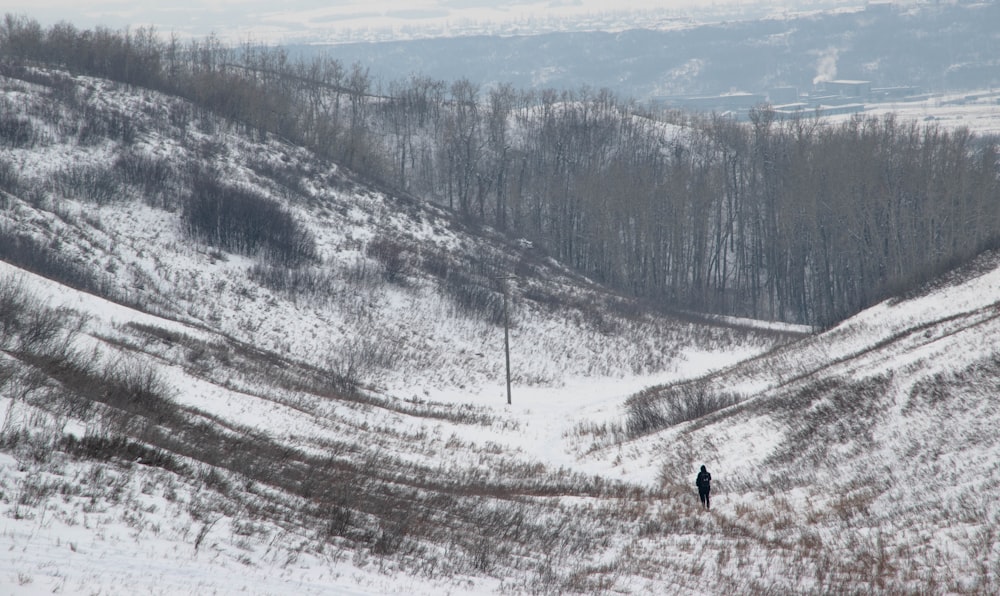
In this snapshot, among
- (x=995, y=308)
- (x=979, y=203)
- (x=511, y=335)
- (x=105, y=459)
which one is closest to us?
(x=105, y=459)

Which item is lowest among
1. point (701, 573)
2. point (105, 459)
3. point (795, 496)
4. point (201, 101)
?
point (795, 496)

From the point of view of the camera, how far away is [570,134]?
91.1m

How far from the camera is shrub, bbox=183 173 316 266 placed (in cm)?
4953

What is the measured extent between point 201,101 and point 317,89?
25.1 m

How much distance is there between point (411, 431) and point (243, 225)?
2925 centimetres

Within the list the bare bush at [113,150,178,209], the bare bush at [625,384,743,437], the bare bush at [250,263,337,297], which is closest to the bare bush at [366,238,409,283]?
the bare bush at [250,263,337,297]

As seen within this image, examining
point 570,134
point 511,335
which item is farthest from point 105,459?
point 570,134

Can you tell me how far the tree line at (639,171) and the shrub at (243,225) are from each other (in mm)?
17218

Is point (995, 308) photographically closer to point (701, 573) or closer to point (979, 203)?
point (701, 573)

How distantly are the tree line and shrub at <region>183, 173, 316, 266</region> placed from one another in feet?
56.5

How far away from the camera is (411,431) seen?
1075 inches

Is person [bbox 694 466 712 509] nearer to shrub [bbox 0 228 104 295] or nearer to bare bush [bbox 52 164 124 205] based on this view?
shrub [bbox 0 228 104 295]

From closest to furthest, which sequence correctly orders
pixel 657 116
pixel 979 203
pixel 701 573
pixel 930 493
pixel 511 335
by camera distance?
1. pixel 701 573
2. pixel 930 493
3. pixel 511 335
4. pixel 979 203
5. pixel 657 116

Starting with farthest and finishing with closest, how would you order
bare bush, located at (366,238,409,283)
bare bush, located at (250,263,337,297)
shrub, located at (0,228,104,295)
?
bare bush, located at (366,238,409,283) < bare bush, located at (250,263,337,297) < shrub, located at (0,228,104,295)
